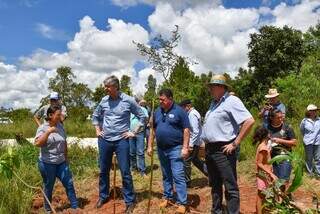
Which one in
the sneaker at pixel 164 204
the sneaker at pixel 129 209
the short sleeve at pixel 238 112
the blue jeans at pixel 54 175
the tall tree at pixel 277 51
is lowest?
the sneaker at pixel 129 209

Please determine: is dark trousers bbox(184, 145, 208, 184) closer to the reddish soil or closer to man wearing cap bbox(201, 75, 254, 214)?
the reddish soil

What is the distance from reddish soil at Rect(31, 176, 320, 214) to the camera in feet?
24.4

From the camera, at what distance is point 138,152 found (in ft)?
32.6

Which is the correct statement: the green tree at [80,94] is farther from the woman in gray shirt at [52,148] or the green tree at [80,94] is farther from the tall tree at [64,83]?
the woman in gray shirt at [52,148]

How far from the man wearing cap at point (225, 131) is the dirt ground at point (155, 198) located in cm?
138

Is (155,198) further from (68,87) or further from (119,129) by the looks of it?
(68,87)

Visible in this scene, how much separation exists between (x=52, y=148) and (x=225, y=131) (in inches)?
102

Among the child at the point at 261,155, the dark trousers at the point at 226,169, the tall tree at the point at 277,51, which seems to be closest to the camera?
the dark trousers at the point at 226,169

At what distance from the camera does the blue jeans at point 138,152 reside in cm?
984

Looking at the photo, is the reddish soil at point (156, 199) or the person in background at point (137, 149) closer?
the reddish soil at point (156, 199)

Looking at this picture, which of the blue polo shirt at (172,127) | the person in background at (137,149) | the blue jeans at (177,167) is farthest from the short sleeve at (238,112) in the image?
the person in background at (137,149)

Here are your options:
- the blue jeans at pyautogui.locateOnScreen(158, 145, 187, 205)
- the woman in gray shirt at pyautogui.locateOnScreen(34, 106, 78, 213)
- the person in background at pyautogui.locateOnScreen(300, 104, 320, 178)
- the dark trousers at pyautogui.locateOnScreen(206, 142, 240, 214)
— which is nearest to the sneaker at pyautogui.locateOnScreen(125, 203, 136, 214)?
the blue jeans at pyautogui.locateOnScreen(158, 145, 187, 205)

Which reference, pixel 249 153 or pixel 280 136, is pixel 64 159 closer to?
pixel 280 136

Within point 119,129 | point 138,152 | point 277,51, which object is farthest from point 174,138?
point 277,51
